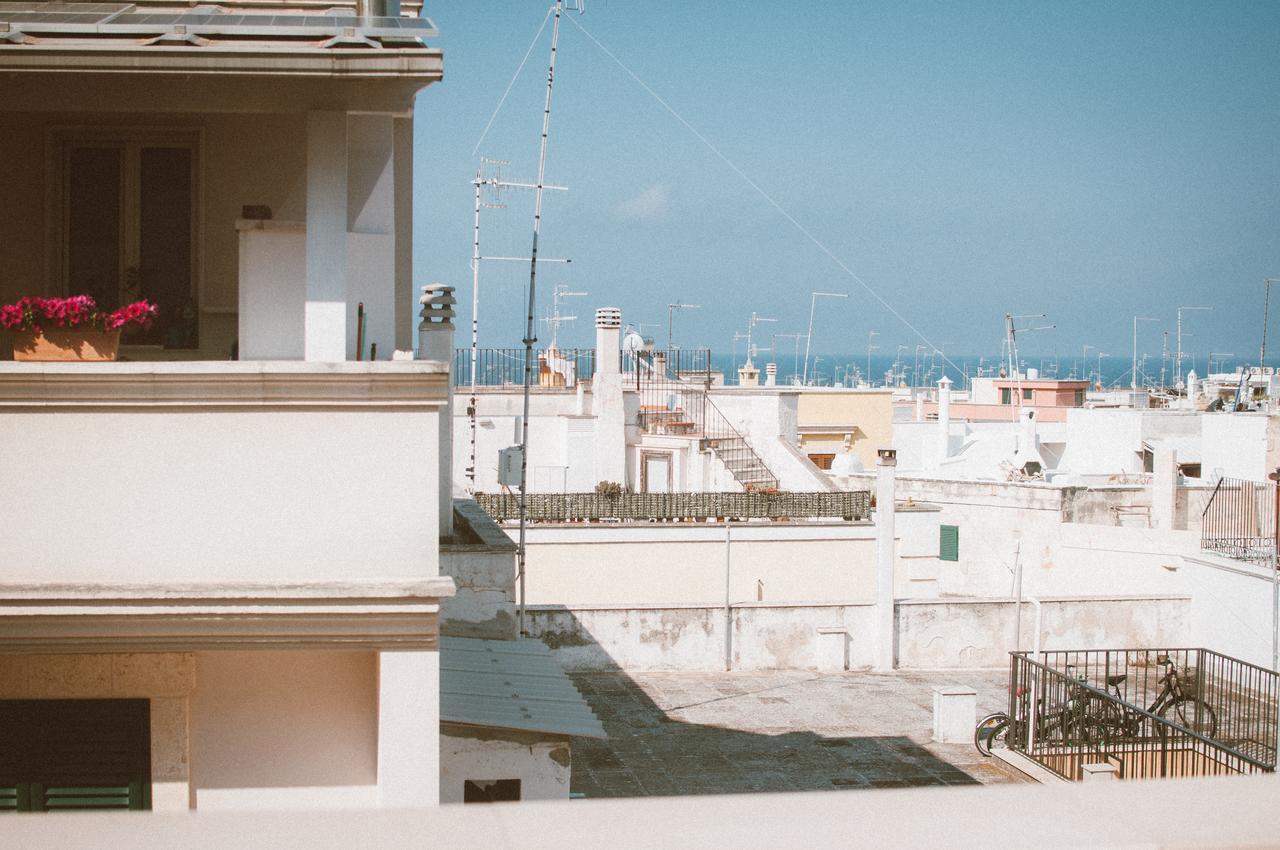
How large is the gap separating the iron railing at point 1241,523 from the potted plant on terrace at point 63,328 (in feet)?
71.8

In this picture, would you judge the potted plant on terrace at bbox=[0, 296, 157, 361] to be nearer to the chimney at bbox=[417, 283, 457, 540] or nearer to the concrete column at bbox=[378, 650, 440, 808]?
the concrete column at bbox=[378, 650, 440, 808]

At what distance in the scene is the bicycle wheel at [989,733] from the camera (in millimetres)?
16281

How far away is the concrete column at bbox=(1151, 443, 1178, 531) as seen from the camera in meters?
29.0

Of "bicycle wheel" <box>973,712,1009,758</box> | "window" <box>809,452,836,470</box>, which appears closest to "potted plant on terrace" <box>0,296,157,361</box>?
"bicycle wheel" <box>973,712,1009,758</box>

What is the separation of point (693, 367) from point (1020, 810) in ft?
124

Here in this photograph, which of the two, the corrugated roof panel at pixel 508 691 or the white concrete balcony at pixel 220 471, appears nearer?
the white concrete balcony at pixel 220 471

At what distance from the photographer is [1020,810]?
220 centimetres

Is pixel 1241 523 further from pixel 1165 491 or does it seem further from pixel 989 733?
pixel 989 733

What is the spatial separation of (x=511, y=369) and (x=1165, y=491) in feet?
53.7

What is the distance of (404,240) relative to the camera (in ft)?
35.8

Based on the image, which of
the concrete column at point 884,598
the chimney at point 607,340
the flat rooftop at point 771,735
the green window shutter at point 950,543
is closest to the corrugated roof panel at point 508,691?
the flat rooftop at point 771,735

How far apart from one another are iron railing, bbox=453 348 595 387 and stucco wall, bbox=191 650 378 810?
24901mm

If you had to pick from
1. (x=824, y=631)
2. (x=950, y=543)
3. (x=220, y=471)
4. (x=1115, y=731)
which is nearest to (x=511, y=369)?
(x=950, y=543)

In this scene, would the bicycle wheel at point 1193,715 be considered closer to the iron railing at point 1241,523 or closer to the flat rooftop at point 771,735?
the flat rooftop at point 771,735
